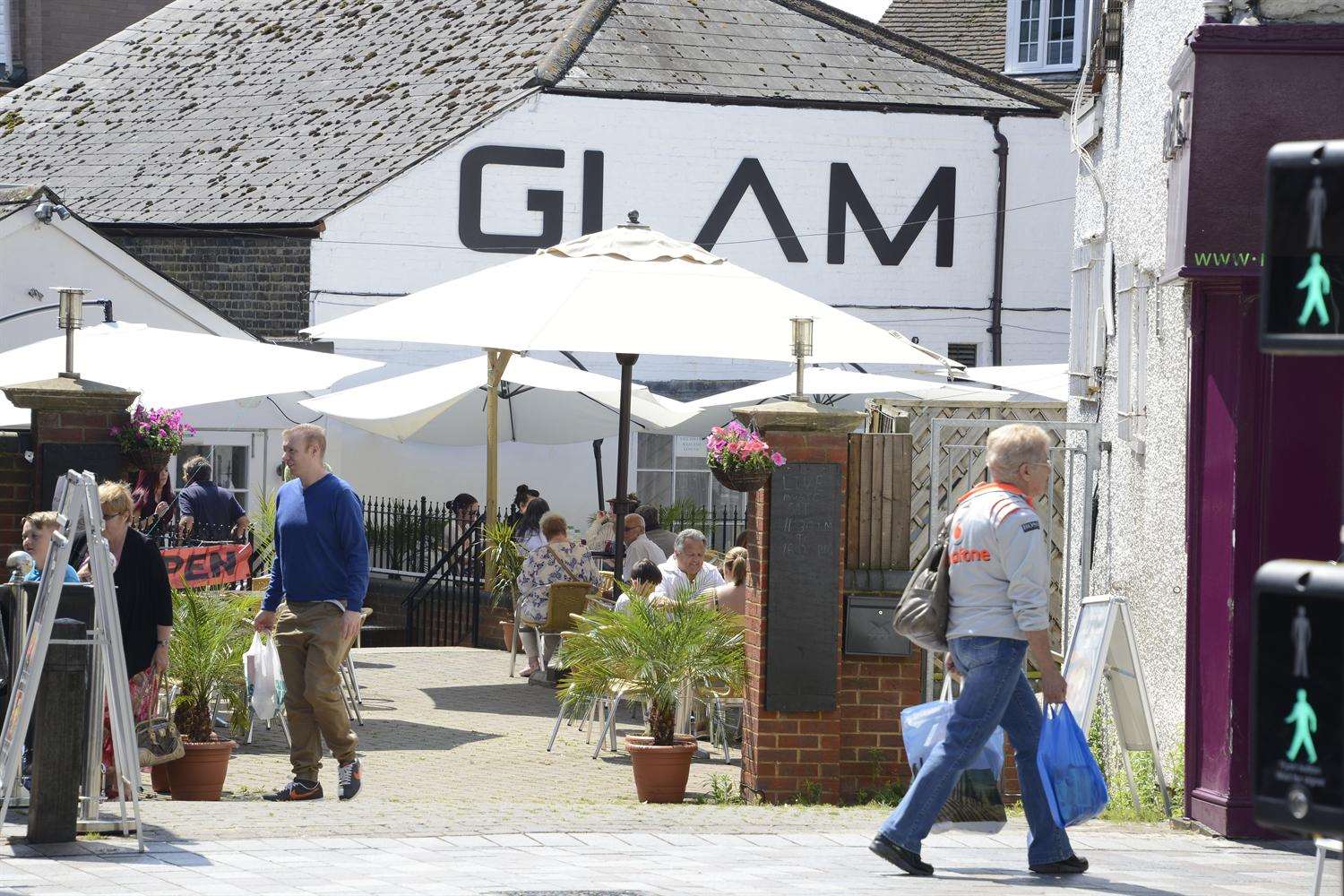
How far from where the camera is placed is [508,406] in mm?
19672

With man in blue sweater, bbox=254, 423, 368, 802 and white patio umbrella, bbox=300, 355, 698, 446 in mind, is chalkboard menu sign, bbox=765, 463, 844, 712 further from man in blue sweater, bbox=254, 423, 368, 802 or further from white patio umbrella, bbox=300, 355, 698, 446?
white patio umbrella, bbox=300, 355, 698, 446

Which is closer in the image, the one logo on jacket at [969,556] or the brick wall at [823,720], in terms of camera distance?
the one logo on jacket at [969,556]

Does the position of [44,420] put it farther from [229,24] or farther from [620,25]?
[229,24]

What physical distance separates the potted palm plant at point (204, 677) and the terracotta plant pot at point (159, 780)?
0.11 feet

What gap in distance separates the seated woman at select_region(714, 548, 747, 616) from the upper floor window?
19.5 m

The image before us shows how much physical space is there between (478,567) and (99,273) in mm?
6225

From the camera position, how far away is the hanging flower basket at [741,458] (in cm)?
904

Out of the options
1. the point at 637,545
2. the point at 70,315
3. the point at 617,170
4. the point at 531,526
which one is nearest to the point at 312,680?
the point at 70,315

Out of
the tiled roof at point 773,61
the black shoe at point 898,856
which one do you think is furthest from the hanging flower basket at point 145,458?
the tiled roof at point 773,61

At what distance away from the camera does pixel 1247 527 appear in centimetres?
750

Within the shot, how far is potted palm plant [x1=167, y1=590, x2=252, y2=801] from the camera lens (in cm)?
933

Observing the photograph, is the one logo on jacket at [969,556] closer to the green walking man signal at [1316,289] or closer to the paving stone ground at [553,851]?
the paving stone ground at [553,851]

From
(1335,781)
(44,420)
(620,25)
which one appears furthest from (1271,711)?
(620,25)

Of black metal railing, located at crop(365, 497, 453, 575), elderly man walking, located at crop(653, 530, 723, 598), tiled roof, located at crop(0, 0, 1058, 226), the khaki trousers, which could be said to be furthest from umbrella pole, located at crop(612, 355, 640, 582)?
tiled roof, located at crop(0, 0, 1058, 226)
